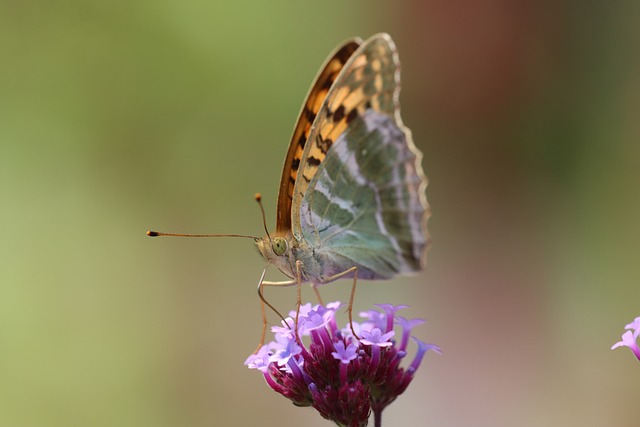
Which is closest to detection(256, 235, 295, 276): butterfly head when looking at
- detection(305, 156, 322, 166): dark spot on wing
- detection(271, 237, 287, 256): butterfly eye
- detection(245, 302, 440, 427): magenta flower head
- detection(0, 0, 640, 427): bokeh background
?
detection(271, 237, 287, 256): butterfly eye

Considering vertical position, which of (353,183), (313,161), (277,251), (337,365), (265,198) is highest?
(313,161)

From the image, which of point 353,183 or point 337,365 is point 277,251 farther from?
point 337,365

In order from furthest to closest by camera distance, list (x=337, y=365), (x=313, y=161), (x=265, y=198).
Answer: (x=265, y=198)
(x=313, y=161)
(x=337, y=365)

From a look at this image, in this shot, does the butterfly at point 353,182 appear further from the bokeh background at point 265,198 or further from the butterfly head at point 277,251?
the bokeh background at point 265,198

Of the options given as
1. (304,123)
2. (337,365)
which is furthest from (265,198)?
(337,365)

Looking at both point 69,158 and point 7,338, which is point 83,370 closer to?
point 7,338

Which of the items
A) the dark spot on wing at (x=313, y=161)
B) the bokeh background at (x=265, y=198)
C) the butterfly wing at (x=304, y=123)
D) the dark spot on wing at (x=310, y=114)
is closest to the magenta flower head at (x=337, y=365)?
the butterfly wing at (x=304, y=123)

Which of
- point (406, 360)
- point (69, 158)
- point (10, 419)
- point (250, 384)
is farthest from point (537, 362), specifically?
point (69, 158)
